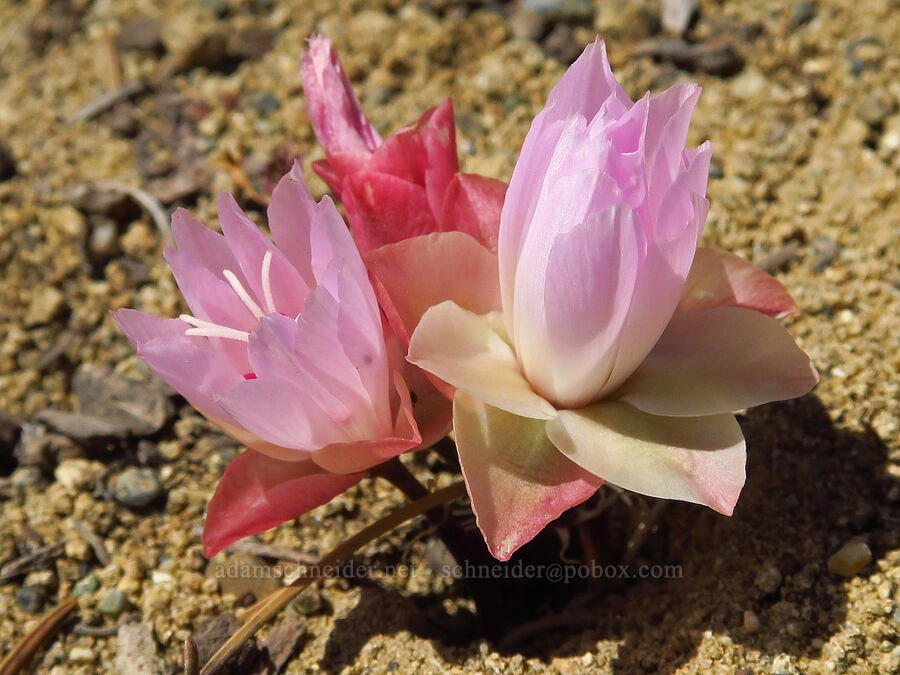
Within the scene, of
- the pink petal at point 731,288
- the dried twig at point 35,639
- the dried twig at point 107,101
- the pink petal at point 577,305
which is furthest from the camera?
the dried twig at point 107,101

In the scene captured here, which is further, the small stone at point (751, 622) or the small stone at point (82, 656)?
the small stone at point (82, 656)

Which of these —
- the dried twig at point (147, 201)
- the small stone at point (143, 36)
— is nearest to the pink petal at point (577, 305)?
the dried twig at point (147, 201)

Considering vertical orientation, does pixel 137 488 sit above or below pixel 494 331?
below

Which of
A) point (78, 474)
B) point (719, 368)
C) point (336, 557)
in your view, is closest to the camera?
point (719, 368)

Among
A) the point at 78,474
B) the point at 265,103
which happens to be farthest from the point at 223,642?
the point at 265,103

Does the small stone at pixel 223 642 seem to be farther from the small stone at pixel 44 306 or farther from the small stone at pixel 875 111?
the small stone at pixel 875 111

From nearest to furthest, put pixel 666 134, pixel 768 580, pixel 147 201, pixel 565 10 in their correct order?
pixel 666 134
pixel 768 580
pixel 147 201
pixel 565 10

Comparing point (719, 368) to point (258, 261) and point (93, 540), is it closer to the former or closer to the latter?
point (258, 261)

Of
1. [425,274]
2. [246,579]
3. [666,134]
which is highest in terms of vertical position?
[666,134]

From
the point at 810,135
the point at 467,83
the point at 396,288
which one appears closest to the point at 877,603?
the point at 396,288
